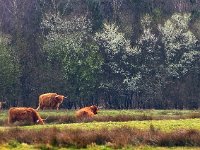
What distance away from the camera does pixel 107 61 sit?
60.6m

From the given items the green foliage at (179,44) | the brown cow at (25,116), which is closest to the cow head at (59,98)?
the brown cow at (25,116)

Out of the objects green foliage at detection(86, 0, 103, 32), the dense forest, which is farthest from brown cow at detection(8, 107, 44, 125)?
green foliage at detection(86, 0, 103, 32)

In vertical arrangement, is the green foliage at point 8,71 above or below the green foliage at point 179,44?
below

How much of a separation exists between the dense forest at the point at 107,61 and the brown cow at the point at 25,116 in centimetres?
2270

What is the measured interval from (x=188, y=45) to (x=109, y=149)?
130 ft

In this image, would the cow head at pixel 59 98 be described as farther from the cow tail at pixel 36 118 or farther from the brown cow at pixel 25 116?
the cow tail at pixel 36 118

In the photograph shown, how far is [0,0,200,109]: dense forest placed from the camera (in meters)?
57.5

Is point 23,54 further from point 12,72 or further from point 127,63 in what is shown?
point 127,63

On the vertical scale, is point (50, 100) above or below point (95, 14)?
below

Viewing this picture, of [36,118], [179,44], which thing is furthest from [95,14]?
[36,118]

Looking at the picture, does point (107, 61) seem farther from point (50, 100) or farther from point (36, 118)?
point (36, 118)

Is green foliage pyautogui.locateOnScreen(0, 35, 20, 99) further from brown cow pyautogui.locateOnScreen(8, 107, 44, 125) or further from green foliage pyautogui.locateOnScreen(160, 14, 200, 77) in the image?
brown cow pyautogui.locateOnScreen(8, 107, 44, 125)

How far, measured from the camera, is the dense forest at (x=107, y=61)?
57531 millimetres

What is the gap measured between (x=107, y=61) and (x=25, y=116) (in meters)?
29.0
